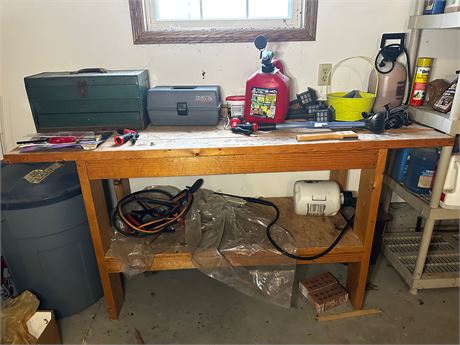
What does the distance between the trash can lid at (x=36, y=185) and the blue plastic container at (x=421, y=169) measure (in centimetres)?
145

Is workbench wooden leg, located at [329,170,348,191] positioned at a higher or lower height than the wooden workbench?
lower

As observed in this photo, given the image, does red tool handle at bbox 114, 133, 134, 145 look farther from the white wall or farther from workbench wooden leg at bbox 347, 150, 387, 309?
workbench wooden leg at bbox 347, 150, 387, 309

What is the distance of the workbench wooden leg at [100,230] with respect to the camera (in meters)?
1.21

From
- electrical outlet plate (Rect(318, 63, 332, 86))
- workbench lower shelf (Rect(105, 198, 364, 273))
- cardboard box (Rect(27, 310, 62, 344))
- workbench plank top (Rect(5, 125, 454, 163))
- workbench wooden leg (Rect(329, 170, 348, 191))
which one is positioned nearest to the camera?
workbench plank top (Rect(5, 125, 454, 163))

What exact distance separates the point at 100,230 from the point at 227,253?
1.68ft

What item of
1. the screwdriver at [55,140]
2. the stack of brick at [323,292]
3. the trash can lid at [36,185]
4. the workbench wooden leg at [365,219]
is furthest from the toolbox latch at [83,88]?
the stack of brick at [323,292]

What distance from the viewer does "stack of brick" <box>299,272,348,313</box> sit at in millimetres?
1478

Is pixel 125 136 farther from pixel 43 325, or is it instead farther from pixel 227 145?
pixel 43 325

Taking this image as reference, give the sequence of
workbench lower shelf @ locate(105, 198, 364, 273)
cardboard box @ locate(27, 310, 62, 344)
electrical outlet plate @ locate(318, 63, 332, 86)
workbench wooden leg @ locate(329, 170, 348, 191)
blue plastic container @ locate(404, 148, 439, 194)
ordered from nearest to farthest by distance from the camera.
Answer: cardboard box @ locate(27, 310, 62, 344)
workbench lower shelf @ locate(105, 198, 364, 273)
blue plastic container @ locate(404, 148, 439, 194)
electrical outlet plate @ locate(318, 63, 332, 86)
workbench wooden leg @ locate(329, 170, 348, 191)

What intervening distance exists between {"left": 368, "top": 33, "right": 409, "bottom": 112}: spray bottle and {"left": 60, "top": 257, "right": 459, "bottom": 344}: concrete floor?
34.8 inches

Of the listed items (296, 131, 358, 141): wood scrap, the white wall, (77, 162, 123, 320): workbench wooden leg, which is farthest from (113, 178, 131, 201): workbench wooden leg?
(296, 131, 358, 141): wood scrap

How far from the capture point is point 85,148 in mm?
1154

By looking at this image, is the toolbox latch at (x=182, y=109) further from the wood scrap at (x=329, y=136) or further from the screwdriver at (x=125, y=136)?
the wood scrap at (x=329, y=136)

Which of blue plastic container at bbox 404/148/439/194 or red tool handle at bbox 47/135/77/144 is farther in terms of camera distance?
blue plastic container at bbox 404/148/439/194
